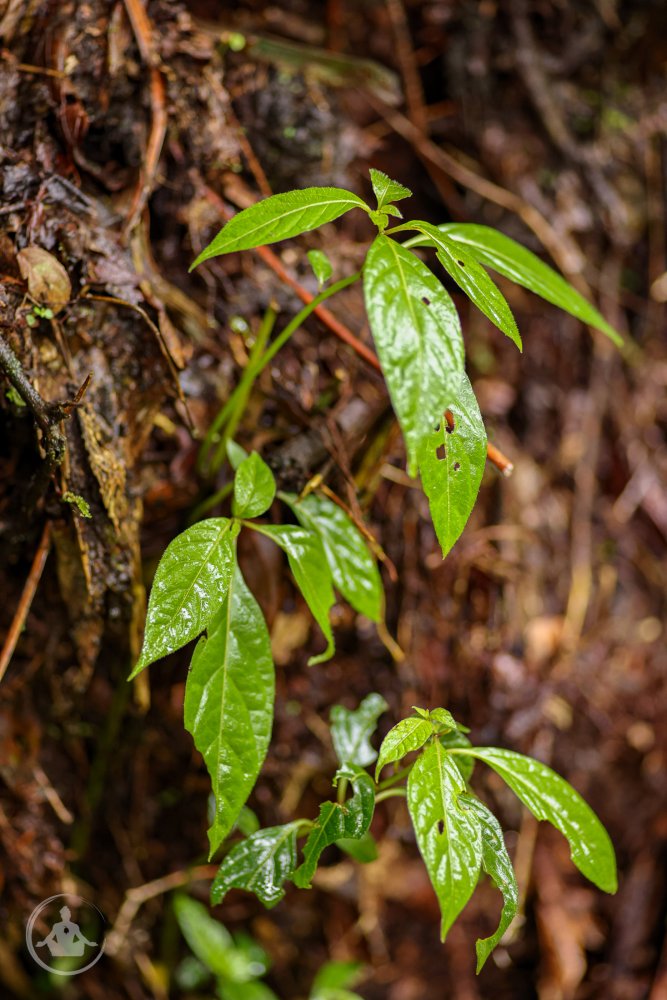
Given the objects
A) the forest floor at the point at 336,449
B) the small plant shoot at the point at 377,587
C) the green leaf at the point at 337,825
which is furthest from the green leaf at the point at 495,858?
the forest floor at the point at 336,449

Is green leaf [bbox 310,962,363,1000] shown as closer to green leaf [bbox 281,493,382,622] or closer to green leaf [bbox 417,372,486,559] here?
green leaf [bbox 281,493,382,622]

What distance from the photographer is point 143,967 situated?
59.0 inches

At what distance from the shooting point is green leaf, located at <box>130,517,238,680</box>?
826 mm

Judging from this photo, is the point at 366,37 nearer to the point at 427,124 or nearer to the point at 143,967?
the point at 427,124

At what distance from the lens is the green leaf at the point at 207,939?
1494 millimetres

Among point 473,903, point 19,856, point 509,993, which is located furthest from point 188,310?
point 509,993

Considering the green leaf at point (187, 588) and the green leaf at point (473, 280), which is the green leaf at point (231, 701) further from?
the green leaf at point (473, 280)

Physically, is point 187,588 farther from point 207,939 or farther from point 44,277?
point 207,939

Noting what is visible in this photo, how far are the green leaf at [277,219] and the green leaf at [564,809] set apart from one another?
0.70m

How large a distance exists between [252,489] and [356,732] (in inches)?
18.7

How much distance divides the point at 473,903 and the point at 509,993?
30cm

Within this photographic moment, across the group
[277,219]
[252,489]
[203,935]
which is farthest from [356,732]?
[277,219]

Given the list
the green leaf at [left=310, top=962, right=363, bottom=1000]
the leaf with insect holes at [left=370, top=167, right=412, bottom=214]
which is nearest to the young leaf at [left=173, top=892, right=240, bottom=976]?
the green leaf at [left=310, top=962, right=363, bottom=1000]

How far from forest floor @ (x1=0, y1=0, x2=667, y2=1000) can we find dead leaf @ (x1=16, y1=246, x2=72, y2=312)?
0.01 m
